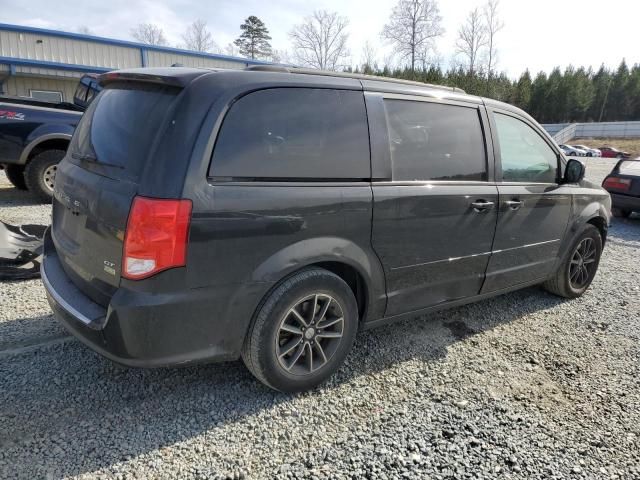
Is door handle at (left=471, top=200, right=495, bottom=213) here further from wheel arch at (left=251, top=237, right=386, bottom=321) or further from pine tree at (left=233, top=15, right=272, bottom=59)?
pine tree at (left=233, top=15, right=272, bottom=59)

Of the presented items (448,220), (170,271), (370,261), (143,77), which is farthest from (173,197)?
(448,220)

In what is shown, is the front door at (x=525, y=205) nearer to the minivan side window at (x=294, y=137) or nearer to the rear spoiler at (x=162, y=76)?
the minivan side window at (x=294, y=137)

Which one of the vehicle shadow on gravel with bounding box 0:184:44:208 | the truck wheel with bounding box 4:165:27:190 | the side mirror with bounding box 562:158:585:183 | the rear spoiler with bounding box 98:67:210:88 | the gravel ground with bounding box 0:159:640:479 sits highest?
the rear spoiler with bounding box 98:67:210:88

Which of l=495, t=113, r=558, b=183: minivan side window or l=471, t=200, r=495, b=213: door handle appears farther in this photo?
l=495, t=113, r=558, b=183: minivan side window

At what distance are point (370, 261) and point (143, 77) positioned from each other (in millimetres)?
1680

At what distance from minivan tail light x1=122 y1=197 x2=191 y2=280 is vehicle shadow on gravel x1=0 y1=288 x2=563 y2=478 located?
88 centimetres

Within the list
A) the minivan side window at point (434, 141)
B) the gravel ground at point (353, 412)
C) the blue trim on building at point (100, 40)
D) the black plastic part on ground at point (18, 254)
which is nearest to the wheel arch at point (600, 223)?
the gravel ground at point (353, 412)

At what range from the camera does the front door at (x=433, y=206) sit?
2.97 m

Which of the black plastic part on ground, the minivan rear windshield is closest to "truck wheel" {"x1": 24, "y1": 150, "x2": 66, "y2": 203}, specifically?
the black plastic part on ground

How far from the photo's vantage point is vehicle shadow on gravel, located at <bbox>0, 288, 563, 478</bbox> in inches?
89.4

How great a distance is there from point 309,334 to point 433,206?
1185 mm

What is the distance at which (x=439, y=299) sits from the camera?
134 inches

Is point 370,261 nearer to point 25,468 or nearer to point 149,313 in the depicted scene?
point 149,313

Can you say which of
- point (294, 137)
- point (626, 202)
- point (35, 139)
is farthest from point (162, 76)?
point (626, 202)
